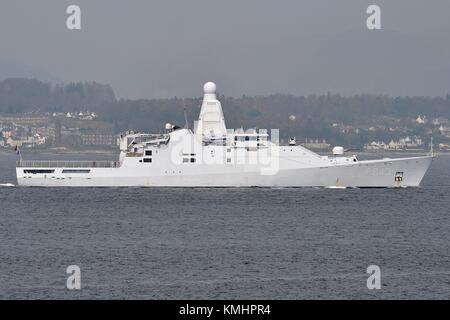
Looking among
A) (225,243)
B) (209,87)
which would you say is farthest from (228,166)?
(225,243)

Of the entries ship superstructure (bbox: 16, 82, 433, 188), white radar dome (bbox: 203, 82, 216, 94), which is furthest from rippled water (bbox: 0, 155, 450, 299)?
white radar dome (bbox: 203, 82, 216, 94)

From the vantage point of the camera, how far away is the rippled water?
1511 inches

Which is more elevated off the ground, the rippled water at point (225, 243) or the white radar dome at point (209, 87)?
the white radar dome at point (209, 87)

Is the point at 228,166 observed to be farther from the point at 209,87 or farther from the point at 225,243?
the point at 225,243

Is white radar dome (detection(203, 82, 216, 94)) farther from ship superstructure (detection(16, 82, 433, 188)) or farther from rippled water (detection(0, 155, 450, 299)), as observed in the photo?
rippled water (detection(0, 155, 450, 299))

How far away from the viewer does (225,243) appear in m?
48.9

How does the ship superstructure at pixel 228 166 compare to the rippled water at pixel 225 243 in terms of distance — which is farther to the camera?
the ship superstructure at pixel 228 166

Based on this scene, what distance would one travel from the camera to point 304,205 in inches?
2579

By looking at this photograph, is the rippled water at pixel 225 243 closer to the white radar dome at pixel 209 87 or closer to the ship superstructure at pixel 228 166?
the ship superstructure at pixel 228 166

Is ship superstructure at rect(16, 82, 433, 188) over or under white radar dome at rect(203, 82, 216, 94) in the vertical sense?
under

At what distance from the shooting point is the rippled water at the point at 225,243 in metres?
38.4

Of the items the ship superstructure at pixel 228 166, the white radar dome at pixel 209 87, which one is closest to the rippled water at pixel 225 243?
the ship superstructure at pixel 228 166
